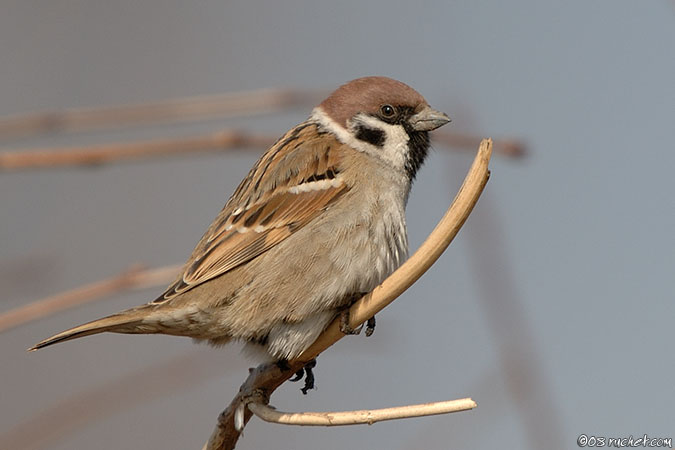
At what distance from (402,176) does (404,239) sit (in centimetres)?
26

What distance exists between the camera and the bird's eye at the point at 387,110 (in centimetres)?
310

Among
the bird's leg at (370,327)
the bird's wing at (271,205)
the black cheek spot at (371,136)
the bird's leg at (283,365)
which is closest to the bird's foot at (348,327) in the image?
the bird's leg at (370,327)

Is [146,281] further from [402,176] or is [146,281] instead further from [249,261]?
[402,176]

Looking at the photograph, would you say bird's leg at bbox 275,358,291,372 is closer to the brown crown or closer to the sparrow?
the sparrow

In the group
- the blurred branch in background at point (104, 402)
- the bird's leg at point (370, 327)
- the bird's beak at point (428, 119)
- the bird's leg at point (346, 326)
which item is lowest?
the blurred branch in background at point (104, 402)

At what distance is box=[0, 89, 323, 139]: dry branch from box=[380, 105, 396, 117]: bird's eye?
0.52m

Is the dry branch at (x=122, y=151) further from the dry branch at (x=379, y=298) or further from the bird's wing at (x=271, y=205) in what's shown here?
the dry branch at (x=379, y=298)

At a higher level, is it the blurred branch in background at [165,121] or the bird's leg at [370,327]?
the blurred branch in background at [165,121]

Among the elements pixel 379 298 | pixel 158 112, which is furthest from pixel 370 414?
pixel 158 112

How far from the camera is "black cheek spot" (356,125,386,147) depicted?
3080 mm

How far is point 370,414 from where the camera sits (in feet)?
6.10

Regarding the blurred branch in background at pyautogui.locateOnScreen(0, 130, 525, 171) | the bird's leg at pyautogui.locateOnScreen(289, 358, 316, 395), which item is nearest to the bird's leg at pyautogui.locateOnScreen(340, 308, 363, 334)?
the bird's leg at pyautogui.locateOnScreen(289, 358, 316, 395)

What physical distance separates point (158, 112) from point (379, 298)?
923 millimetres

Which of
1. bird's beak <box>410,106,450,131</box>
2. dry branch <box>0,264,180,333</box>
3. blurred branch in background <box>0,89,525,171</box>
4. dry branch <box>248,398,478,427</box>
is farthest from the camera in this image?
bird's beak <box>410,106,450,131</box>
